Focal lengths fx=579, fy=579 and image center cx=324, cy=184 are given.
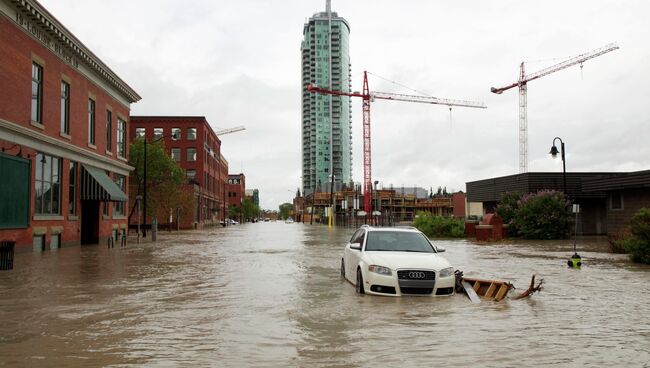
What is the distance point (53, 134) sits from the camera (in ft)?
91.0

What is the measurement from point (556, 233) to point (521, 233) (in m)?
2.32

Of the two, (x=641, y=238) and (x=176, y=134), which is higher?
(x=176, y=134)

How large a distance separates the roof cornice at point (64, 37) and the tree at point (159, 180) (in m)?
18.5

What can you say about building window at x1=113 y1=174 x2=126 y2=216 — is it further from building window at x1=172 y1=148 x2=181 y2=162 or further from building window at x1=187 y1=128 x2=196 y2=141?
building window at x1=187 y1=128 x2=196 y2=141

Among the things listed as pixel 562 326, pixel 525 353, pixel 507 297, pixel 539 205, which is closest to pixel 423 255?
pixel 507 297

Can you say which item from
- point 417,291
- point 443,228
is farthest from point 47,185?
point 443,228

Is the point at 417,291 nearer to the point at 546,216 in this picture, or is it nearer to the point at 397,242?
the point at 397,242

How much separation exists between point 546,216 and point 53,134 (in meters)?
29.6

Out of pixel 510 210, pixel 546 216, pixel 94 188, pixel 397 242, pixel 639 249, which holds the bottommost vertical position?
pixel 639 249

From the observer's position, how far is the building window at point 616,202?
34875mm

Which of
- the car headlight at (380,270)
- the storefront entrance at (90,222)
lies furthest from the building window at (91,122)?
the car headlight at (380,270)

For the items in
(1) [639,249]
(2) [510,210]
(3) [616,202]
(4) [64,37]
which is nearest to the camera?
(1) [639,249]

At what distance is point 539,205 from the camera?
38.0m

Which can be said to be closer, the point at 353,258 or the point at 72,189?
the point at 353,258
